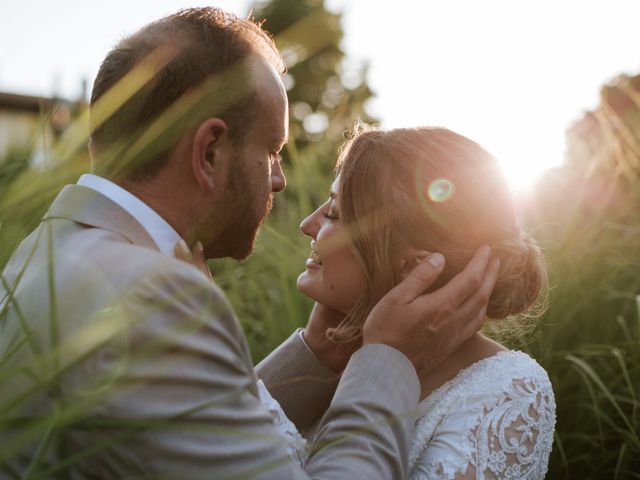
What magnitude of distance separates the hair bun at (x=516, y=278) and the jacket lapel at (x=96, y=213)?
1368 mm

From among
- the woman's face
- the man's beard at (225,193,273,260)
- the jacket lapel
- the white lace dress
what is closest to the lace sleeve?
the white lace dress

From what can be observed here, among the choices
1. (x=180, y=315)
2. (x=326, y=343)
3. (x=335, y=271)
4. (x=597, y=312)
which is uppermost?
(x=180, y=315)

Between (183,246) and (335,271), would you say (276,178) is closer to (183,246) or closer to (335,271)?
(335,271)

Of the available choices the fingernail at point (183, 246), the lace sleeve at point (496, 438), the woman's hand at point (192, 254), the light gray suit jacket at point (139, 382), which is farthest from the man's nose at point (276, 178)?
the lace sleeve at point (496, 438)

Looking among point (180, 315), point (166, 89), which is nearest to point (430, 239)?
point (166, 89)

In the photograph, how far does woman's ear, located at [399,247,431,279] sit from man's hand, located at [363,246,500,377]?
0.24 metres

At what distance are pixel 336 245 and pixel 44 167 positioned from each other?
126 centimetres

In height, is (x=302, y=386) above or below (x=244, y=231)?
below

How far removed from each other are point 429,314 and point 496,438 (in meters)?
0.51

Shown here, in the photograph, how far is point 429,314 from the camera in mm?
2479

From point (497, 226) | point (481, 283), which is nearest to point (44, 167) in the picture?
point (481, 283)

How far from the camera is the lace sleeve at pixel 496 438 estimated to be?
2.58 metres

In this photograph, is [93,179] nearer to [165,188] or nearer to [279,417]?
[165,188]

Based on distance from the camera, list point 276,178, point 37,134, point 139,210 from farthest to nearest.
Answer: point 276,178 < point 139,210 < point 37,134
